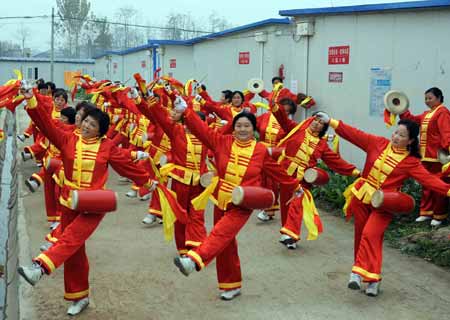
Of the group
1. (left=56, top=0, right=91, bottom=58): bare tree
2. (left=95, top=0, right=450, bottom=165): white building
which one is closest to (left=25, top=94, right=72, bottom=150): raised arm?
(left=95, top=0, right=450, bottom=165): white building

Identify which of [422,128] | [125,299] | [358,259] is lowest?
[125,299]

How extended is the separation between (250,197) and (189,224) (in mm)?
1228

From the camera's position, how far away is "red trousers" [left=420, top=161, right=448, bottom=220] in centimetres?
851

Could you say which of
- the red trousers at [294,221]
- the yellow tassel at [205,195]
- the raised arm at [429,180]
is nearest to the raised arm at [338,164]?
the red trousers at [294,221]

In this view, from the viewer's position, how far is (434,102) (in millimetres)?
8484

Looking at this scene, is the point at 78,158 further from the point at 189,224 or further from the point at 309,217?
the point at 309,217

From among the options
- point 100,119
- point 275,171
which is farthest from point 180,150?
point 100,119

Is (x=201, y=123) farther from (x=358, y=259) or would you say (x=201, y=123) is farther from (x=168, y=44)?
(x=168, y=44)

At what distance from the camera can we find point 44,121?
516 cm

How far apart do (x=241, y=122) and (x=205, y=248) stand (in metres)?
1.24

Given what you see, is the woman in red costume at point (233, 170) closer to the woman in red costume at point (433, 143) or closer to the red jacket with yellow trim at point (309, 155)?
the red jacket with yellow trim at point (309, 155)

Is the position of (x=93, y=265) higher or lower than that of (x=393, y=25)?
lower

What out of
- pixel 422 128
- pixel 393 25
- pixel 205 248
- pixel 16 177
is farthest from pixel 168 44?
pixel 205 248

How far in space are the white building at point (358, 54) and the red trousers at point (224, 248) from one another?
16.7 feet
